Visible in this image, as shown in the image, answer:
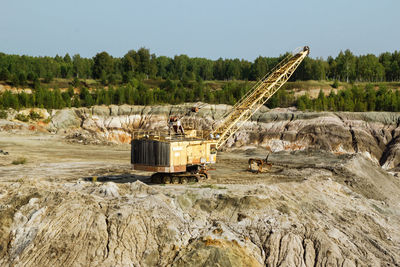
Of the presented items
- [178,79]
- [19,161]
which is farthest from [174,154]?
[178,79]

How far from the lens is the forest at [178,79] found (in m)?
80.8

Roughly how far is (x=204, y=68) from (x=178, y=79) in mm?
18966

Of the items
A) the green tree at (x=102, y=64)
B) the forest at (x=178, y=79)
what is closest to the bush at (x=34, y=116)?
the forest at (x=178, y=79)

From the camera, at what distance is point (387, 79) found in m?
130

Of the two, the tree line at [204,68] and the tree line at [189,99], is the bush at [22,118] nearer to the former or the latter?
the tree line at [189,99]

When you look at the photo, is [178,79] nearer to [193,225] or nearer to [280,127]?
[280,127]

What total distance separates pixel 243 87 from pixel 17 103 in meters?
45.2

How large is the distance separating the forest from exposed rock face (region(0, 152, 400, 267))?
5648 cm

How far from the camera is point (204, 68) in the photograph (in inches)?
5650

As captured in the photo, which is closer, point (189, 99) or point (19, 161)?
point (19, 161)

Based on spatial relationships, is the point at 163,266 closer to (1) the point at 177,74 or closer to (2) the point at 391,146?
(2) the point at 391,146

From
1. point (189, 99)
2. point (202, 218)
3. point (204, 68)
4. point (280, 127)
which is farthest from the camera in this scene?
point (204, 68)

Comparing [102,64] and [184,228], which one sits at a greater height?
[102,64]

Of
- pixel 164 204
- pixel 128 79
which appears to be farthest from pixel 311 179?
pixel 128 79
